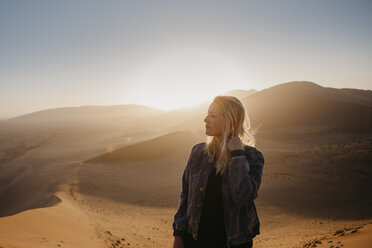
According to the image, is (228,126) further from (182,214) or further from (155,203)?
(155,203)

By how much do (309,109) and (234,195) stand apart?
42.0 metres

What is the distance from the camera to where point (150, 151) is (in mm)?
23875

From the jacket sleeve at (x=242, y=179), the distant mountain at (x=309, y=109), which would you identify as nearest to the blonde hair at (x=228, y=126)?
the jacket sleeve at (x=242, y=179)

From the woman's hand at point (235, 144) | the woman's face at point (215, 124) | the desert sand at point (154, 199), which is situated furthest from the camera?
the desert sand at point (154, 199)

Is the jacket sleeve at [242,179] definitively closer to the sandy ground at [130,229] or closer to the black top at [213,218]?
the black top at [213,218]

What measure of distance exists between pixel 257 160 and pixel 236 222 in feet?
1.99

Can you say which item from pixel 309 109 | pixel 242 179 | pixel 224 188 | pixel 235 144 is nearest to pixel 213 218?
pixel 224 188

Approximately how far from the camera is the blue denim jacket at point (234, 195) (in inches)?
76.7

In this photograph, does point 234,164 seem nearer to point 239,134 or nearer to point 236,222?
point 239,134

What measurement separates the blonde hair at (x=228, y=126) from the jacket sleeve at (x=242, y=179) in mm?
124

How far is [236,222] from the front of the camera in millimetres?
2047

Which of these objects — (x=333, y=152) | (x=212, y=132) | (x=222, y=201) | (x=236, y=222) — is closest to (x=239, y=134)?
(x=212, y=132)

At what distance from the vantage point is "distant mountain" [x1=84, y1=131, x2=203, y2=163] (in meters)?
23.3

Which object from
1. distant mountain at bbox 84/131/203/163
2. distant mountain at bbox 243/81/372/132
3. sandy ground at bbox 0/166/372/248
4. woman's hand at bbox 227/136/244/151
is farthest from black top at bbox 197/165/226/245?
distant mountain at bbox 243/81/372/132
